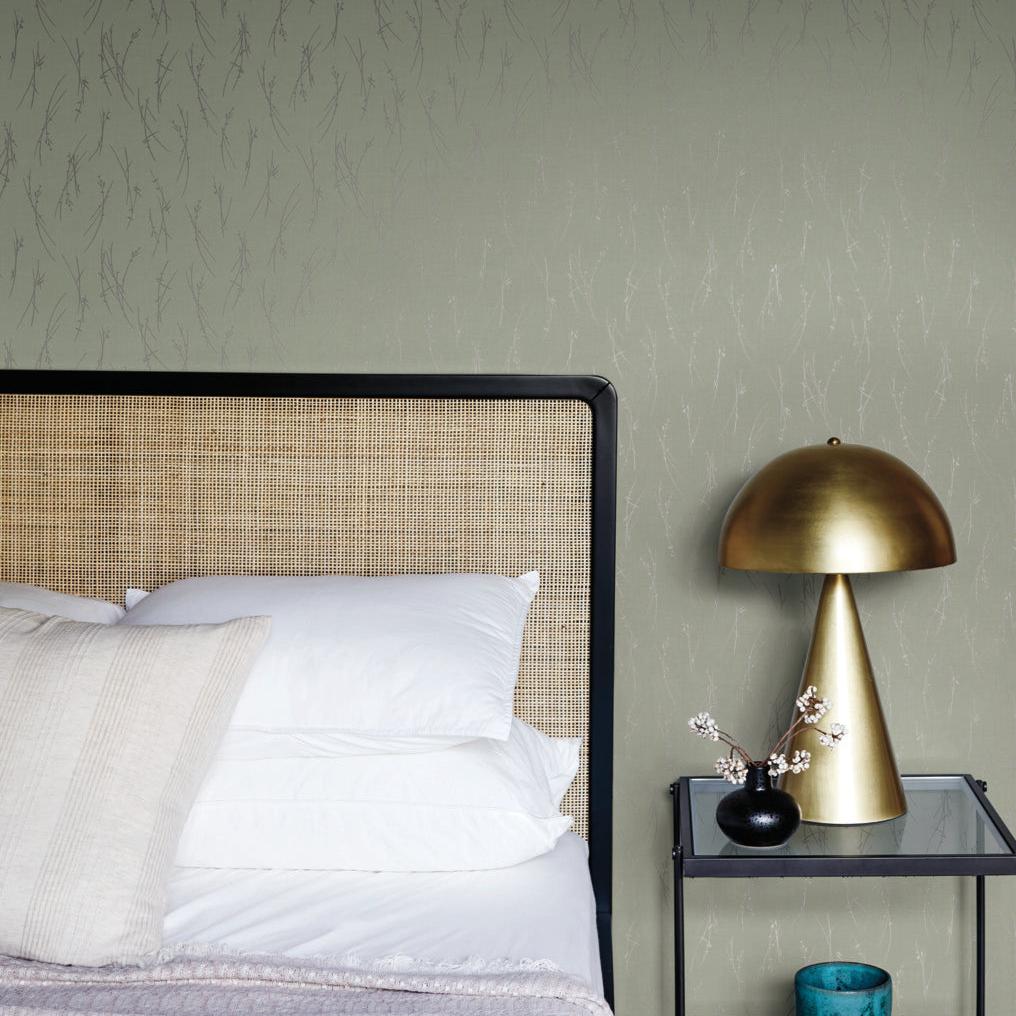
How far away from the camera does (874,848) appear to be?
1689 mm

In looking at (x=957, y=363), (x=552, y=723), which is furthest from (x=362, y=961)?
(x=957, y=363)

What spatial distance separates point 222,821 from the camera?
158cm

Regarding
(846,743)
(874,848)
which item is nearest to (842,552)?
(846,743)

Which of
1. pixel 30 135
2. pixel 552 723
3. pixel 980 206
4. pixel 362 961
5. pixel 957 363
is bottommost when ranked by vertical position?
pixel 362 961

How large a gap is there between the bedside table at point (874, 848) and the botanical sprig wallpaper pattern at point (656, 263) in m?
0.16

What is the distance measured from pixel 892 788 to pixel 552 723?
0.59m

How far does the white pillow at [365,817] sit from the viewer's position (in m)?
1.57

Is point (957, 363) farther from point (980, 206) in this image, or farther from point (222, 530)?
point (222, 530)

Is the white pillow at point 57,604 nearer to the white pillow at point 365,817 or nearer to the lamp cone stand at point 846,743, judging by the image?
the white pillow at point 365,817

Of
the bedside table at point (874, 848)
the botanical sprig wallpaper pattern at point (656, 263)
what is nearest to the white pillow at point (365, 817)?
the bedside table at point (874, 848)

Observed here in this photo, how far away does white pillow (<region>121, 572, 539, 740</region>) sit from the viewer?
160cm

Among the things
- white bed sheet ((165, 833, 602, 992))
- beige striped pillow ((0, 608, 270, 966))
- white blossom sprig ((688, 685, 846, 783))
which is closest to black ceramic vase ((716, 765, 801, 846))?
white blossom sprig ((688, 685, 846, 783))

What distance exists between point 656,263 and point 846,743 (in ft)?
2.96

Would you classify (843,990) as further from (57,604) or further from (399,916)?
(57,604)
